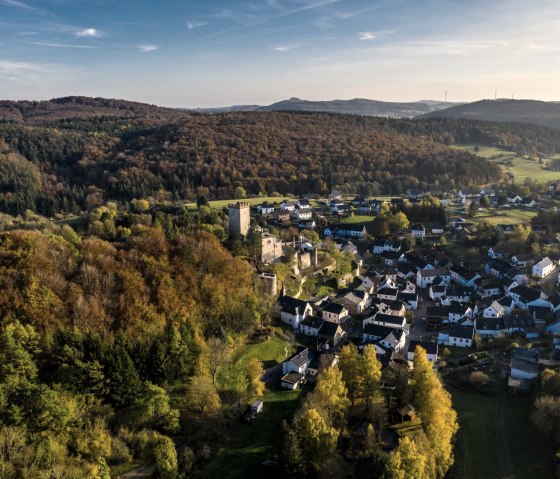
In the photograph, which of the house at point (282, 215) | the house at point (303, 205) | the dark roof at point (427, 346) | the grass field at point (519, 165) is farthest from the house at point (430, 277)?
the grass field at point (519, 165)

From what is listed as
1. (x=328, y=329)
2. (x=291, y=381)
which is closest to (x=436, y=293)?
(x=328, y=329)

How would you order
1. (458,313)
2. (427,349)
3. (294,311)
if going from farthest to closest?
(458,313)
(294,311)
(427,349)

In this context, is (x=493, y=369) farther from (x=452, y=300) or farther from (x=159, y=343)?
(x=159, y=343)

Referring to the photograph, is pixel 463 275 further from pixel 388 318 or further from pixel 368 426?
A: pixel 368 426

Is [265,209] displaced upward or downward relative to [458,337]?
upward

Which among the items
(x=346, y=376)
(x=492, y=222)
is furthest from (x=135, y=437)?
(x=492, y=222)

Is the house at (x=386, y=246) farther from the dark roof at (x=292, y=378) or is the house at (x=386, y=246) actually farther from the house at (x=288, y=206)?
the dark roof at (x=292, y=378)
